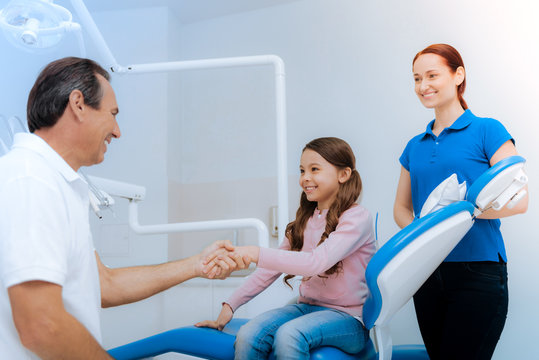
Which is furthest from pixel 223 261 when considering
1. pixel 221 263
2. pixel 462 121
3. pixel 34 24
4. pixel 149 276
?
pixel 34 24

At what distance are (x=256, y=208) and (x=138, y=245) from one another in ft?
2.30

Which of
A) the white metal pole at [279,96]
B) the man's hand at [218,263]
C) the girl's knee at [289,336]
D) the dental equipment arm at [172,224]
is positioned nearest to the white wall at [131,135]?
the dental equipment arm at [172,224]

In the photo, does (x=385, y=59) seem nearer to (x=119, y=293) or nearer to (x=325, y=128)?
(x=325, y=128)

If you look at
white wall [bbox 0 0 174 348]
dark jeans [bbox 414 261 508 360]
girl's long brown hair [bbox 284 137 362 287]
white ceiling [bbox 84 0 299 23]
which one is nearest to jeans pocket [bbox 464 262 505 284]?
dark jeans [bbox 414 261 508 360]

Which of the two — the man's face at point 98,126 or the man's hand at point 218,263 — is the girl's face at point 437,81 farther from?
the man's face at point 98,126

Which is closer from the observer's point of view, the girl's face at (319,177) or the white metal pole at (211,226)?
the girl's face at (319,177)

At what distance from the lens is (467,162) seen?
4.41ft

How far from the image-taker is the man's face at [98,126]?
113 centimetres

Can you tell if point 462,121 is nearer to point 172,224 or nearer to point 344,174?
point 344,174

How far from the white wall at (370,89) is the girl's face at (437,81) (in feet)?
3.17

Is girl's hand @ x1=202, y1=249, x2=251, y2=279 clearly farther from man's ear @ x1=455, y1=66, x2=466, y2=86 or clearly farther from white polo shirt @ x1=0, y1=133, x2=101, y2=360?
man's ear @ x1=455, y1=66, x2=466, y2=86

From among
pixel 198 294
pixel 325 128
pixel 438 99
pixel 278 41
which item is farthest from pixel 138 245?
pixel 438 99

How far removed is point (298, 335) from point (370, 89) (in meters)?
1.67

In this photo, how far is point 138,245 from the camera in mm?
2820
